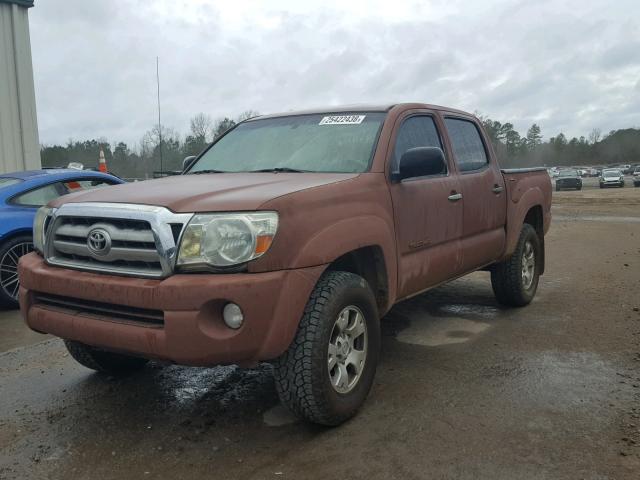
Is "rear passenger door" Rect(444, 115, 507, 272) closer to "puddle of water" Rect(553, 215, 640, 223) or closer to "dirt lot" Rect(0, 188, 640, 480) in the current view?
"dirt lot" Rect(0, 188, 640, 480)

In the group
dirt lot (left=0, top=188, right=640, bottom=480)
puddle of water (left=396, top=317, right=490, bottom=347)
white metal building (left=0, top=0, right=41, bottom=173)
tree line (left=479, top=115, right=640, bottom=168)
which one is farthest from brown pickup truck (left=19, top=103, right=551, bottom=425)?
tree line (left=479, top=115, right=640, bottom=168)

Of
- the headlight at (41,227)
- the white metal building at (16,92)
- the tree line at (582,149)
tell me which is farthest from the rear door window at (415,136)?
the tree line at (582,149)

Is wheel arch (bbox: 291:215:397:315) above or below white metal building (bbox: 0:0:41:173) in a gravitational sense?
below

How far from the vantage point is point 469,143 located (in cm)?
514

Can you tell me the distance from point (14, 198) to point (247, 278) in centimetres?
472

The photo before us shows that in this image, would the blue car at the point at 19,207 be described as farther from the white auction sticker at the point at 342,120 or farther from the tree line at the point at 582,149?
the tree line at the point at 582,149

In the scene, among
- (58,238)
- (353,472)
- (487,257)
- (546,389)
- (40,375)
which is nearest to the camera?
(353,472)

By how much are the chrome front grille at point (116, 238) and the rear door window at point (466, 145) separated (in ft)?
8.91

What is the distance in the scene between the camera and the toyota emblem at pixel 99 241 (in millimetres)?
2896

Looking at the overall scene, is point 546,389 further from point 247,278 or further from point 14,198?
point 14,198

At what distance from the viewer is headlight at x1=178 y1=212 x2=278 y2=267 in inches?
108

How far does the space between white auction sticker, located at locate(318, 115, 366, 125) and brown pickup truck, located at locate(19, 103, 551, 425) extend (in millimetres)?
14

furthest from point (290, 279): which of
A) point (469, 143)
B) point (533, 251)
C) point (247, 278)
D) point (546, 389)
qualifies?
point (533, 251)

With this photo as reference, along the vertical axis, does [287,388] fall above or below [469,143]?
below
